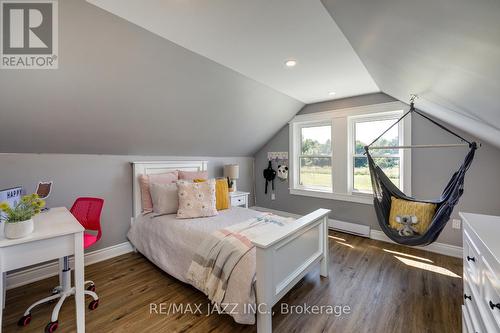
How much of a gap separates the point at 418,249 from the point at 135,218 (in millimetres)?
3854

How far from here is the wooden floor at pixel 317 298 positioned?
159cm

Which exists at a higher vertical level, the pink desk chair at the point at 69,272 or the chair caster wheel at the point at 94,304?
the pink desk chair at the point at 69,272

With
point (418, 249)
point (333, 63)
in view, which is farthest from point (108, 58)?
point (418, 249)

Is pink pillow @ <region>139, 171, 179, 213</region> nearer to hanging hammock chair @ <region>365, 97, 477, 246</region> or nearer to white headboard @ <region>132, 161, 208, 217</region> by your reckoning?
white headboard @ <region>132, 161, 208, 217</region>

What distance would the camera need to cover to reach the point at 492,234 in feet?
3.47

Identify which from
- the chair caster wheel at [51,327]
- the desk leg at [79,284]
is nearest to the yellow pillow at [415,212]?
the desk leg at [79,284]

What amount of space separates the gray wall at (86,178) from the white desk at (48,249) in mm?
956

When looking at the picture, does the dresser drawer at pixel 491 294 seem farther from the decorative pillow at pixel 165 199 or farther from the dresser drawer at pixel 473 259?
the decorative pillow at pixel 165 199

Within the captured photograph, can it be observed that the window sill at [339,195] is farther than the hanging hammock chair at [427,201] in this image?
Yes

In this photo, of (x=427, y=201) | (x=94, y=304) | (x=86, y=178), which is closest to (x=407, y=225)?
(x=427, y=201)

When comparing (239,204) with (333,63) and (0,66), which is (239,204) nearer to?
(333,63)

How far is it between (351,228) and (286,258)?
219 cm

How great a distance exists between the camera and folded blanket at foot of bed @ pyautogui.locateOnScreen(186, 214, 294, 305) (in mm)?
1581

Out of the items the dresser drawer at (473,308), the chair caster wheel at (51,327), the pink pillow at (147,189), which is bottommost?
the chair caster wheel at (51,327)
